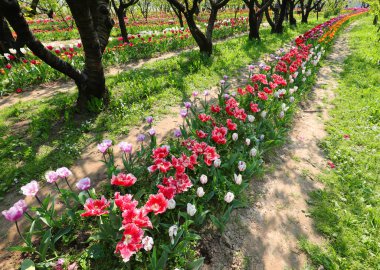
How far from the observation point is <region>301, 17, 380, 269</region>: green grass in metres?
2.75

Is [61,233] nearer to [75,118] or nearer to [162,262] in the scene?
[162,262]

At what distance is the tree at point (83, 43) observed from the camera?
406 cm

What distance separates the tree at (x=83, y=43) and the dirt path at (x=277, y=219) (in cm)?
395

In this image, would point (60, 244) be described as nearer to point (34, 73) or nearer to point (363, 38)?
point (34, 73)

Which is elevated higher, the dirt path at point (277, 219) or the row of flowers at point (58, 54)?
the row of flowers at point (58, 54)

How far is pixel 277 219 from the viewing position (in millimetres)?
3127

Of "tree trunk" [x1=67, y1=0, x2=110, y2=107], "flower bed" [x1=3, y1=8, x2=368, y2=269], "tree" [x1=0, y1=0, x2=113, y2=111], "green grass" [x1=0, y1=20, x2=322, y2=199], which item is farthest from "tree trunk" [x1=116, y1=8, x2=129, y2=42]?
"flower bed" [x1=3, y1=8, x2=368, y2=269]

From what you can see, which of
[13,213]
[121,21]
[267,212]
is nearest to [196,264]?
[267,212]

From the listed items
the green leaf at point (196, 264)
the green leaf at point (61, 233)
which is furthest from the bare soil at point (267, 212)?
the green leaf at point (61, 233)

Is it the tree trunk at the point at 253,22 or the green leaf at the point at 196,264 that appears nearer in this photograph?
the green leaf at the point at 196,264

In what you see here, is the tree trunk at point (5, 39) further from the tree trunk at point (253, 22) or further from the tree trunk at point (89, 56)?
the tree trunk at point (253, 22)

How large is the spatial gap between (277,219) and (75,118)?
4461mm

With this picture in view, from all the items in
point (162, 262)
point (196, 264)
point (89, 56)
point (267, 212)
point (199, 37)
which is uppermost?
point (199, 37)

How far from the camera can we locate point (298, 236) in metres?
2.93
